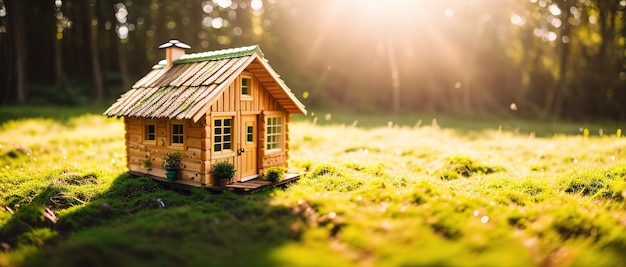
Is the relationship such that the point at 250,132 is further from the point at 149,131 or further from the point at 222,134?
the point at 149,131

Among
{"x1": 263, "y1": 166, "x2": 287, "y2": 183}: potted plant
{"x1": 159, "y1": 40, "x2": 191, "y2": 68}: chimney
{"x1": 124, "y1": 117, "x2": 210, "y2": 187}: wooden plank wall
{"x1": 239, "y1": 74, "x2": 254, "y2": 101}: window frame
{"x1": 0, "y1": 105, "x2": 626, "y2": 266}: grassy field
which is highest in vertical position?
{"x1": 159, "y1": 40, "x2": 191, "y2": 68}: chimney

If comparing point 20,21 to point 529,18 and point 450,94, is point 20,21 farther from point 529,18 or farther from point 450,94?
point 529,18

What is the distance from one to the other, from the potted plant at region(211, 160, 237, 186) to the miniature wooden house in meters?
0.19

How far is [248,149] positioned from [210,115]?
6.22ft

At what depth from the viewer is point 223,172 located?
10.7m

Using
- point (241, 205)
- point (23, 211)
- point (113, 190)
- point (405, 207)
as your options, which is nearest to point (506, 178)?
point (405, 207)

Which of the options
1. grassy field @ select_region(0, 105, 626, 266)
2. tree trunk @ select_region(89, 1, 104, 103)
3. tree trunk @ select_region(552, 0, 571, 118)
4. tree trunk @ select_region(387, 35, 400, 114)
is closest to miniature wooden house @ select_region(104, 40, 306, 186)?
grassy field @ select_region(0, 105, 626, 266)

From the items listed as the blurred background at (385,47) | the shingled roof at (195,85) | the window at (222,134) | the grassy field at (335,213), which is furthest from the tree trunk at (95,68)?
the window at (222,134)

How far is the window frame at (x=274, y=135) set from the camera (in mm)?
12547

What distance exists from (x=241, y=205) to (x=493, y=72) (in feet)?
122

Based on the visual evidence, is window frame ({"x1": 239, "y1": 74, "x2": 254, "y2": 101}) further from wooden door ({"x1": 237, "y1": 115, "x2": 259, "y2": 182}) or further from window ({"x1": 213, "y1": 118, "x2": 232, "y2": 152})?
window ({"x1": 213, "y1": 118, "x2": 232, "y2": 152})

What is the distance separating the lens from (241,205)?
9484 mm

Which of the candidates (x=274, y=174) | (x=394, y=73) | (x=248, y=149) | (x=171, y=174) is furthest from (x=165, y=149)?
(x=394, y=73)

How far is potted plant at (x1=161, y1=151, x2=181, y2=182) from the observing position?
36.5 ft
